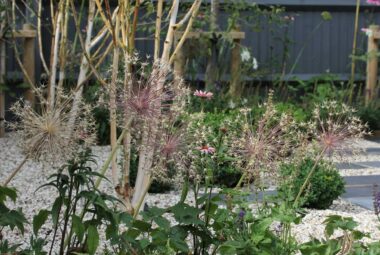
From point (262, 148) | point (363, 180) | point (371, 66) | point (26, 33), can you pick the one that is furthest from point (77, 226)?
point (371, 66)

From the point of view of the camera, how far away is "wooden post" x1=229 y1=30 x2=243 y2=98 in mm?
9719

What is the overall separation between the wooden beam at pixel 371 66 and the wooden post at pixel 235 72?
1890mm

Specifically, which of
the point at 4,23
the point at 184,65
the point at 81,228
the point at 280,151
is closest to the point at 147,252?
the point at 81,228

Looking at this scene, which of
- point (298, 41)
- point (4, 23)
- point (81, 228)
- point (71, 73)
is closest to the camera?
point (81, 228)

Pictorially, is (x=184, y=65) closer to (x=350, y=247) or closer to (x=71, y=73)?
(x=71, y=73)

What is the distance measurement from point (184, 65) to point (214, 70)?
0.58 meters

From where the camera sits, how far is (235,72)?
10.0 meters

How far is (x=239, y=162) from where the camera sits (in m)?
3.31

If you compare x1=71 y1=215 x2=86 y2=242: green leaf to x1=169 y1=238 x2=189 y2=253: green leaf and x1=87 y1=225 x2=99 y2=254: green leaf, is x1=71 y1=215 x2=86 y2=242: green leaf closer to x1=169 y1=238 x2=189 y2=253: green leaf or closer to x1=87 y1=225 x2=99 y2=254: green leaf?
x1=87 y1=225 x2=99 y2=254: green leaf

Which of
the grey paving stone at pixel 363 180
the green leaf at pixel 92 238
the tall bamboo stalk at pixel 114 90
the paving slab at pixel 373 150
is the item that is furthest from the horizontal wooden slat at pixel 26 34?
the green leaf at pixel 92 238

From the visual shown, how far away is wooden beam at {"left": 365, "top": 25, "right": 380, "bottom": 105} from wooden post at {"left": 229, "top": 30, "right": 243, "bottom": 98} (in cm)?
189

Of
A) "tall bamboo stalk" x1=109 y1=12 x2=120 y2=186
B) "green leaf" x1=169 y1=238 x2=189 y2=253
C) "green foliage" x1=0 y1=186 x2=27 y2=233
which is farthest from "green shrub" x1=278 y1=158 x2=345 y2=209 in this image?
"green foliage" x1=0 y1=186 x2=27 y2=233

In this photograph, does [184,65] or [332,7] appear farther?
[332,7]

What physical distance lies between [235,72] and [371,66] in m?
2.16
